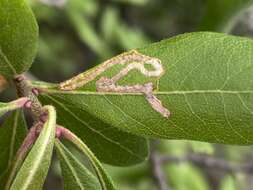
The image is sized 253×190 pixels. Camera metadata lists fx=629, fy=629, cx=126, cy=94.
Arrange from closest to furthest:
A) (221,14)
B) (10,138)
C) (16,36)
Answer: (16,36) < (10,138) < (221,14)

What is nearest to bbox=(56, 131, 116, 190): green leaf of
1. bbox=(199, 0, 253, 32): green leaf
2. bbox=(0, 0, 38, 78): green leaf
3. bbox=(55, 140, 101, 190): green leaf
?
bbox=(55, 140, 101, 190): green leaf

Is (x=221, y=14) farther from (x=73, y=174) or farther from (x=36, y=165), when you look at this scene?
(x=36, y=165)

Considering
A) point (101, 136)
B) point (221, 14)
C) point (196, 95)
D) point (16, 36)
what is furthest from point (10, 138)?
point (221, 14)

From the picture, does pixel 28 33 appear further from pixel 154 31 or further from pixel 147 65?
pixel 154 31

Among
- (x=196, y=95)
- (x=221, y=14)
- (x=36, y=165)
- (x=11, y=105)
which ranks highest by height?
(x=221, y=14)

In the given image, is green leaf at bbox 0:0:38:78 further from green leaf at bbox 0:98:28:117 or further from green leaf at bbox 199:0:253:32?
green leaf at bbox 199:0:253:32

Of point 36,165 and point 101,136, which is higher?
point 101,136
